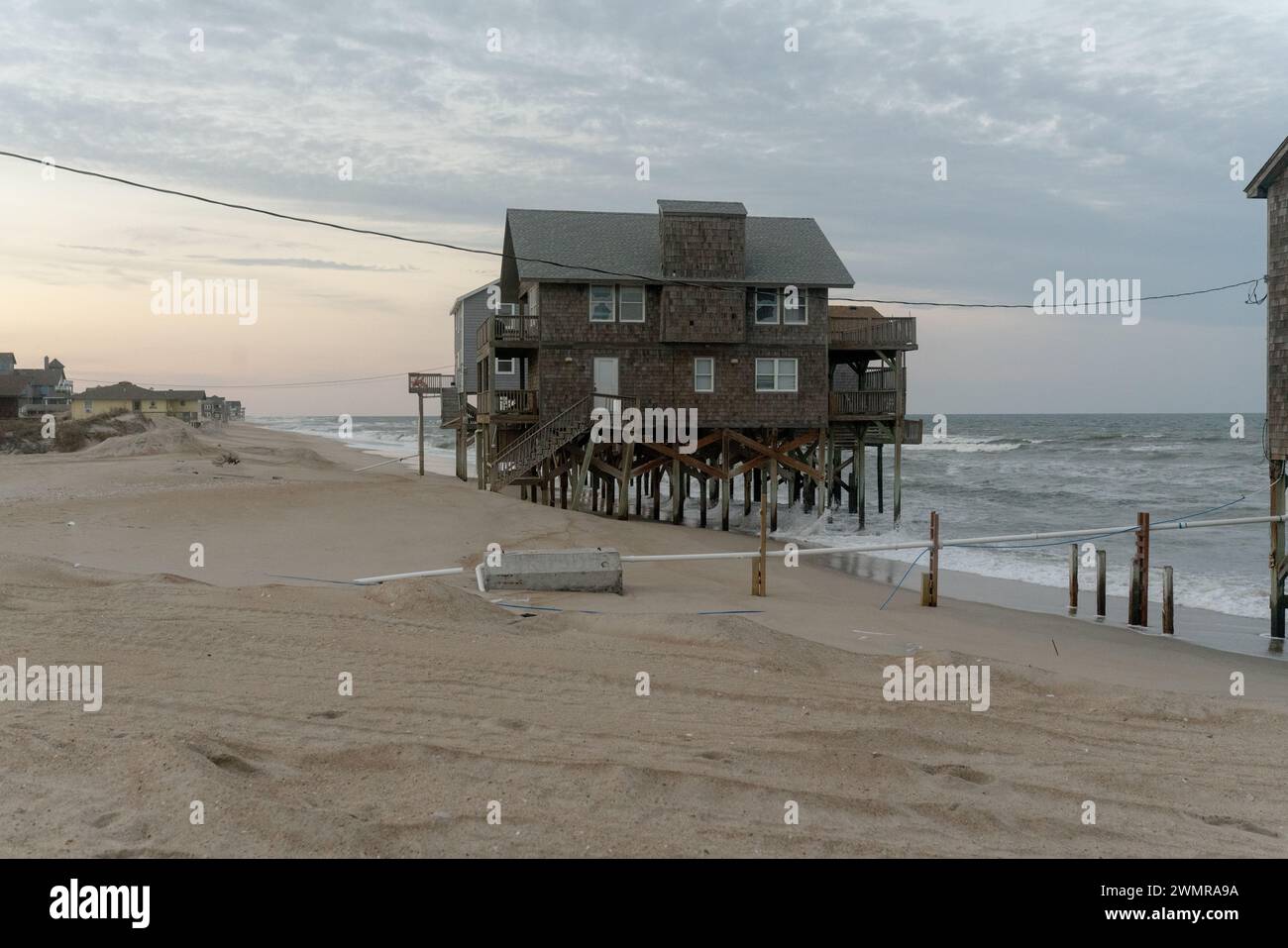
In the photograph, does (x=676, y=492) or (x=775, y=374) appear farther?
(x=676, y=492)

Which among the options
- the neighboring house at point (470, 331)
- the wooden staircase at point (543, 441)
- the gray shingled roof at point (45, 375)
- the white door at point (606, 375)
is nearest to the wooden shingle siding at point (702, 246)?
the white door at point (606, 375)

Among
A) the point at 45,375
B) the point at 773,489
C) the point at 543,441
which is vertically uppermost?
the point at 45,375

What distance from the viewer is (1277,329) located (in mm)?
17797

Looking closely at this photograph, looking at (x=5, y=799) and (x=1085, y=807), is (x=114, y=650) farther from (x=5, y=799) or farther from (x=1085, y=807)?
(x=1085, y=807)

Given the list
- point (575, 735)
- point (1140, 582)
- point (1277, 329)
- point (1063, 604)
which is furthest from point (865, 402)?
point (575, 735)

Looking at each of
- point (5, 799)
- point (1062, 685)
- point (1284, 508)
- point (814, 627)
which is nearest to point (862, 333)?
point (1284, 508)

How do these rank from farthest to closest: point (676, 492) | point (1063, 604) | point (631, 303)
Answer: point (676, 492) < point (631, 303) < point (1063, 604)

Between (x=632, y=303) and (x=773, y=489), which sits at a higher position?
(x=632, y=303)

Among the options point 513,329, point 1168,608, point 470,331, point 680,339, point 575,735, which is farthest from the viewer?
point 470,331

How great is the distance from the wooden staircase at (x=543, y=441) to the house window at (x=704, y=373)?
3.54m

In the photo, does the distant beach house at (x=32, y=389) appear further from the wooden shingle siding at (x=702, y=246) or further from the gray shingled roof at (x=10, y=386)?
the wooden shingle siding at (x=702, y=246)

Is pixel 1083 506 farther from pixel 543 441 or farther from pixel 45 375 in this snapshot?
pixel 45 375

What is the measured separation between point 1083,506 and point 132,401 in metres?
98.6
